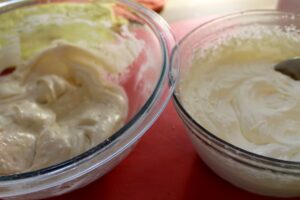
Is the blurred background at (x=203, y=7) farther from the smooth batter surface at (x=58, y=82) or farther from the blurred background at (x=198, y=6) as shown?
the smooth batter surface at (x=58, y=82)

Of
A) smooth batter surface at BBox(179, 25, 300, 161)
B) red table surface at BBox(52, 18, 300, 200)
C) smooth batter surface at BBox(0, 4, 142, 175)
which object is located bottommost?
red table surface at BBox(52, 18, 300, 200)

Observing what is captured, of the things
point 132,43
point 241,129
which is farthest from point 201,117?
point 132,43

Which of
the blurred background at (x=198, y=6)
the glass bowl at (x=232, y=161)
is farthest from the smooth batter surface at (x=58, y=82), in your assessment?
the blurred background at (x=198, y=6)

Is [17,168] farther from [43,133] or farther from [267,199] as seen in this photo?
[267,199]

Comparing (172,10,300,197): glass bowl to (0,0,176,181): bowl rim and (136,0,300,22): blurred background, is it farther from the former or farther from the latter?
(136,0,300,22): blurred background

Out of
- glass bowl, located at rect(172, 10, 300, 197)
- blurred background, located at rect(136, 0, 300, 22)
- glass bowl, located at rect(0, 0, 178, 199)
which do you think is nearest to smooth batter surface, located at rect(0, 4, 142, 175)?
glass bowl, located at rect(0, 0, 178, 199)
